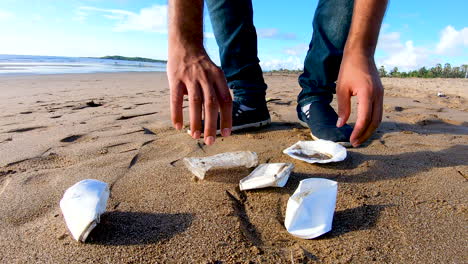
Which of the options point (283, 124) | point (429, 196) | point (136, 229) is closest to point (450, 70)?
point (283, 124)

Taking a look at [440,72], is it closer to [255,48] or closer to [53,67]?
[255,48]

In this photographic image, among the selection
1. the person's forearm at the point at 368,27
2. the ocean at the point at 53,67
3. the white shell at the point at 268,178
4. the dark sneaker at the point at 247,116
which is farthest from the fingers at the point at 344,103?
the ocean at the point at 53,67

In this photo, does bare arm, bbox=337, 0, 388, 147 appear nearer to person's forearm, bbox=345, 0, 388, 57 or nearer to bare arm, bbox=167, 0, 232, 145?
person's forearm, bbox=345, 0, 388, 57

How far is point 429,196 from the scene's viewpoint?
47.9 inches

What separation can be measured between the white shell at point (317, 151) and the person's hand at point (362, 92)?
44 centimetres

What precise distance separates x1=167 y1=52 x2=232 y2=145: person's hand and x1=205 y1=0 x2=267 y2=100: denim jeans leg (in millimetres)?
1311

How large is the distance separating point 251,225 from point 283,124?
155 cm

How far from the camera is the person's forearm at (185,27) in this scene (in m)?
1.12

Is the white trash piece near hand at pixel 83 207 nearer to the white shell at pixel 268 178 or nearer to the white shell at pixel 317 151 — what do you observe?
the white shell at pixel 268 178

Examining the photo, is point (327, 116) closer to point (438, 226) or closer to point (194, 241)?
point (438, 226)

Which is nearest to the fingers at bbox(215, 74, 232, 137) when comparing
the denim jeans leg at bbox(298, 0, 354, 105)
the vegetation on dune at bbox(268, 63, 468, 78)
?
the denim jeans leg at bbox(298, 0, 354, 105)

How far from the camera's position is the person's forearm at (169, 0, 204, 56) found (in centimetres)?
112

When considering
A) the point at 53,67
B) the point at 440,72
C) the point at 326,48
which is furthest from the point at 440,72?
the point at 53,67

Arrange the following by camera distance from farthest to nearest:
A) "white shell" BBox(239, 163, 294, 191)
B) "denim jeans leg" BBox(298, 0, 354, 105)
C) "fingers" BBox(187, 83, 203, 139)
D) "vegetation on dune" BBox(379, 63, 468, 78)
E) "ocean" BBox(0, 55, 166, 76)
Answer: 1. "vegetation on dune" BBox(379, 63, 468, 78)
2. "ocean" BBox(0, 55, 166, 76)
3. "denim jeans leg" BBox(298, 0, 354, 105)
4. "white shell" BBox(239, 163, 294, 191)
5. "fingers" BBox(187, 83, 203, 139)
